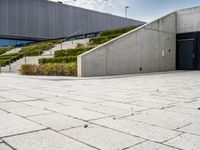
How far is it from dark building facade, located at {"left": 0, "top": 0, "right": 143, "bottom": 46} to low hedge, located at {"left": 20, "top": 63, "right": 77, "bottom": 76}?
21.4 meters

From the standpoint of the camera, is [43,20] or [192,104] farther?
[43,20]

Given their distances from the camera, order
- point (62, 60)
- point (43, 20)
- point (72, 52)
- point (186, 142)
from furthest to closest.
Answer: point (43, 20), point (72, 52), point (62, 60), point (186, 142)

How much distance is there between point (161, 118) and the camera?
163 inches

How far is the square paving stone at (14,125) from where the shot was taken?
11.3 feet

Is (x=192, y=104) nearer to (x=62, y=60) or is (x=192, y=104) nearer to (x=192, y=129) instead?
(x=192, y=129)

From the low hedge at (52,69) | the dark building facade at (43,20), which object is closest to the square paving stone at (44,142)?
the low hedge at (52,69)

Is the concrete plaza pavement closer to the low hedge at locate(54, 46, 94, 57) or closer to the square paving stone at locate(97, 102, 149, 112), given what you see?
the square paving stone at locate(97, 102, 149, 112)

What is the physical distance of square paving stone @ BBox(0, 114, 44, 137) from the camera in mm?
3455

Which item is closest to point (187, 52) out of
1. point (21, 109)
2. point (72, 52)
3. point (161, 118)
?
point (72, 52)

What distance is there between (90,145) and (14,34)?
3673 cm

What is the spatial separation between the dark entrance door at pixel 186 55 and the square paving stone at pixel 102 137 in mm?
20244

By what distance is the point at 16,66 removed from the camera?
21891mm

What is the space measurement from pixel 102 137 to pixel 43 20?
3863cm

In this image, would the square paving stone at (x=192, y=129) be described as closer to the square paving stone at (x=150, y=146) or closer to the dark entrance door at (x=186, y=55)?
the square paving stone at (x=150, y=146)
